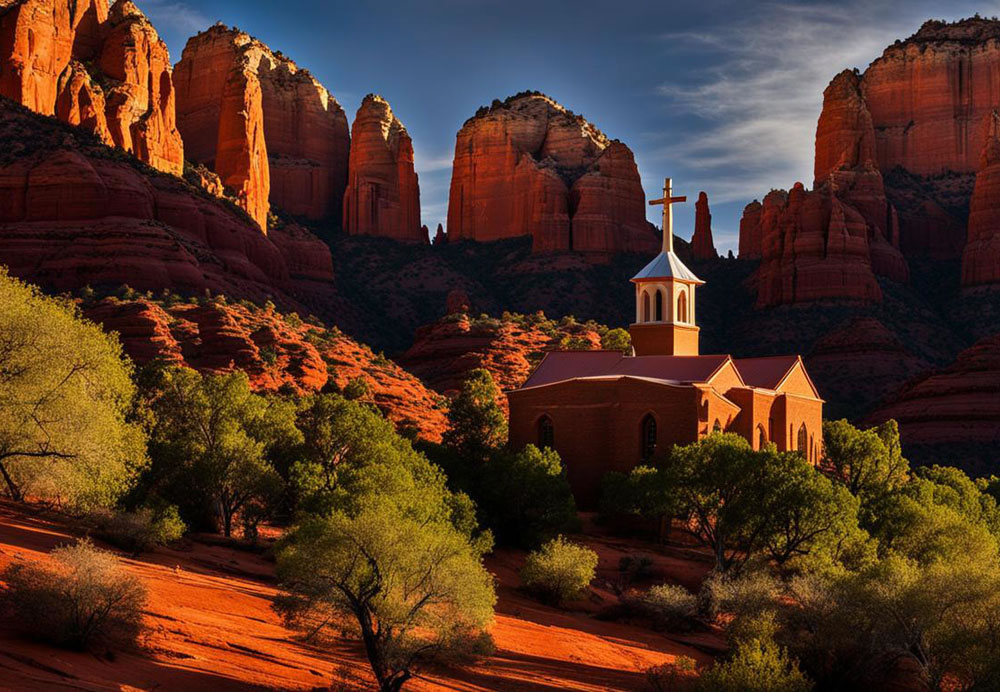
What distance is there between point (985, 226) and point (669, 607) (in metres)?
103

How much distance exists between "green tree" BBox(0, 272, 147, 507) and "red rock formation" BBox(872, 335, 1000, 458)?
69581 millimetres

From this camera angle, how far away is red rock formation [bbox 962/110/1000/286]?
5044 inches

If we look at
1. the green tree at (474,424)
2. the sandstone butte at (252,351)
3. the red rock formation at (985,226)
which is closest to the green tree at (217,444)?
the green tree at (474,424)

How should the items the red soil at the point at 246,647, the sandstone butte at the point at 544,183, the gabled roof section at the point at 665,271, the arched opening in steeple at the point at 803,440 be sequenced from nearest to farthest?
the red soil at the point at 246,647, the gabled roof section at the point at 665,271, the arched opening in steeple at the point at 803,440, the sandstone butte at the point at 544,183

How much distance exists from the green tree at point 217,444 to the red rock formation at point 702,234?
99.5 m

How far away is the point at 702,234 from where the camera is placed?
469ft

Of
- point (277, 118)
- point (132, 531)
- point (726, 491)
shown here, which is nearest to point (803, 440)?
point (726, 491)

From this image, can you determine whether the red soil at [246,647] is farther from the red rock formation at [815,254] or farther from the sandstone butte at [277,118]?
the red rock formation at [815,254]

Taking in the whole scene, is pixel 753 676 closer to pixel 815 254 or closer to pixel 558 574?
pixel 558 574

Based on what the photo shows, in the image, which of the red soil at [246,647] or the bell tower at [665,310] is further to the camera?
the bell tower at [665,310]

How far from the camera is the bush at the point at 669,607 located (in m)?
40.6

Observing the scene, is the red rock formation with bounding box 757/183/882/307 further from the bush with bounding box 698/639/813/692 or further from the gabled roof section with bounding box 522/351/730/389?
the bush with bounding box 698/639/813/692

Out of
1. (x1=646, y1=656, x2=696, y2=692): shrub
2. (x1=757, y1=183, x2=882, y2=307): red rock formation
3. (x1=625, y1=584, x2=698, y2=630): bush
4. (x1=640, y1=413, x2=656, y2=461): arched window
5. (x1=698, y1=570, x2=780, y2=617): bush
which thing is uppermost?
(x1=757, y1=183, x2=882, y2=307): red rock formation

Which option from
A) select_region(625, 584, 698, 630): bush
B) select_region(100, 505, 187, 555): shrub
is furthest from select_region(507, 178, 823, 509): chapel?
select_region(100, 505, 187, 555): shrub
